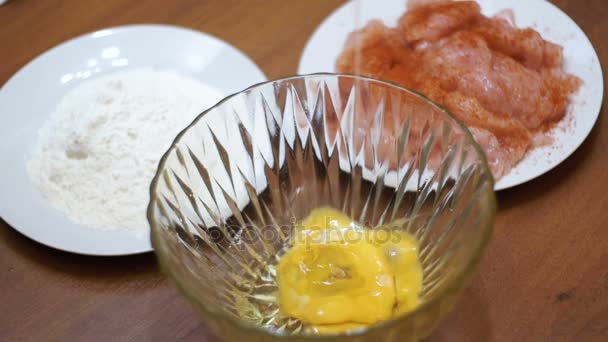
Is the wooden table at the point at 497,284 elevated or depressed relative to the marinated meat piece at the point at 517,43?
depressed

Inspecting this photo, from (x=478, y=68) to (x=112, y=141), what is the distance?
1.95ft

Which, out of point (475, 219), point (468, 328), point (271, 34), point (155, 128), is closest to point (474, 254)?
point (475, 219)

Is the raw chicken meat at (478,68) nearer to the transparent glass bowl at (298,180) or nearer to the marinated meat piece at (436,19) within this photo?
the marinated meat piece at (436,19)

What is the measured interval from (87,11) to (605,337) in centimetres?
108

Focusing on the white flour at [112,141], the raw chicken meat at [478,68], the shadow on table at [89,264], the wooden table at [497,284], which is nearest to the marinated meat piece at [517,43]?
the raw chicken meat at [478,68]

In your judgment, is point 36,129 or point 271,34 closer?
point 36,129

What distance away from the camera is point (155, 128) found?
1.03m

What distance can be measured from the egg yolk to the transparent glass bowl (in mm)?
18

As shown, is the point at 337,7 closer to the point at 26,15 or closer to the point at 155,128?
the point at 155,128

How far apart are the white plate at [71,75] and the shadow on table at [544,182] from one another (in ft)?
1.46

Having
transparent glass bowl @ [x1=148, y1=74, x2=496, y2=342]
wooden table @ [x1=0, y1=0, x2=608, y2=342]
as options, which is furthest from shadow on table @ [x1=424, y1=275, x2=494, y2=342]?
transparent glass bowl @ [x1=148, y1=74, x2=496, y2=342]

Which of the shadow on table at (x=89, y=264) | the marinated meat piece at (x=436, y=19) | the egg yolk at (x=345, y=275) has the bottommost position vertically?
the egg yolk at (x=345, y=275)

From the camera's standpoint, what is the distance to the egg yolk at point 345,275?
2.37 ft

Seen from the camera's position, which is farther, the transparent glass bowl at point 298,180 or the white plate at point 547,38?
the white plate at point 547,38
